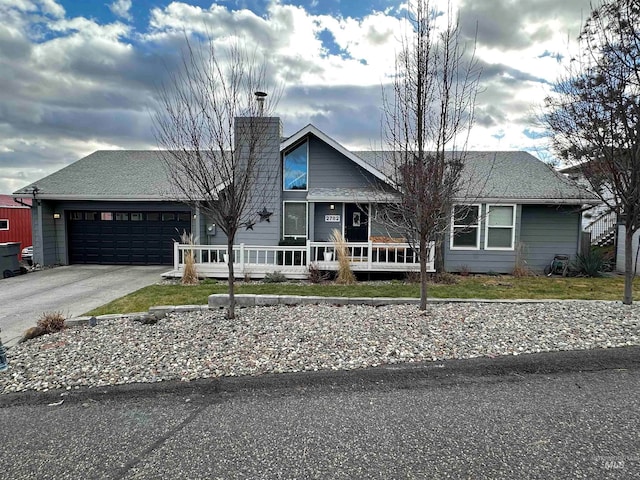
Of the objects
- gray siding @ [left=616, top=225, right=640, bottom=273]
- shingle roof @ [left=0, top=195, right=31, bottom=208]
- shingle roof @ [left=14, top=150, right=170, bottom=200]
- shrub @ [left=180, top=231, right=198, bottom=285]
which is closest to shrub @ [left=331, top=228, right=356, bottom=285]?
shrub @ [left=180, top=231, right=198, bottom=285]

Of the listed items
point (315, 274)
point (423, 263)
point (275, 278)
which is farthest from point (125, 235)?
point (423, 263)

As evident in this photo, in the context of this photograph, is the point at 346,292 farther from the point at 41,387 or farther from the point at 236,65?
the point at 41,387

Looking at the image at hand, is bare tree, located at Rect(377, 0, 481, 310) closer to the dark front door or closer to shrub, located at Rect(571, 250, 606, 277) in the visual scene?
the dark front door

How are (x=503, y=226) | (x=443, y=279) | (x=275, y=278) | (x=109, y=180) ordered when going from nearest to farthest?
(x=275, y=278) → (x=443, y=279) → (x=503, y=226) → (x=109, y=180)

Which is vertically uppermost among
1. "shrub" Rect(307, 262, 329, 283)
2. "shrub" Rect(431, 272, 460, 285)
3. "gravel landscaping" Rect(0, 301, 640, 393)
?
"shrub" Rect(307, 262, 329, 283)

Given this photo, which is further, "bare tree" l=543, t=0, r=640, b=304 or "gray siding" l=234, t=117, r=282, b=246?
"gray siding" l=234, t=117, r=282, b=246

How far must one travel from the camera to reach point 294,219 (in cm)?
1286

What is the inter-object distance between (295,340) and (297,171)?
342 inches

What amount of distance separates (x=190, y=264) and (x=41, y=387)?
6.13 metres

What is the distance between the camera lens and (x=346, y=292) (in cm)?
818

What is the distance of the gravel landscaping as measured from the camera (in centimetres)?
434

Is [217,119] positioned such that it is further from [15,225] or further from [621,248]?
[15,225]

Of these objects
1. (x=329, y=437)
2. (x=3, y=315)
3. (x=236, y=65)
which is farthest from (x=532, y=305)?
(x=3, y=315)

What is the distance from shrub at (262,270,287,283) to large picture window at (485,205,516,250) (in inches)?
275
